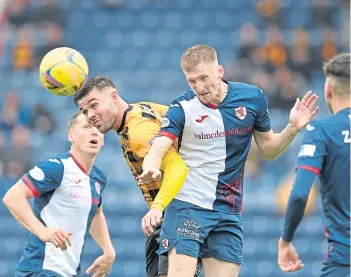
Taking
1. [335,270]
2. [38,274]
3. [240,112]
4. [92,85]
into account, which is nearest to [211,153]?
[240,112]

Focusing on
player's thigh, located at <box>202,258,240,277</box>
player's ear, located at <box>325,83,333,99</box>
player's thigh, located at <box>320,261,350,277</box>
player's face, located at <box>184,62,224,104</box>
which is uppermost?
player's face, located at <box>184,62,224,104</box>

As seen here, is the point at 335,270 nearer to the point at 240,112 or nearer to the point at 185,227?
the point at 185,227

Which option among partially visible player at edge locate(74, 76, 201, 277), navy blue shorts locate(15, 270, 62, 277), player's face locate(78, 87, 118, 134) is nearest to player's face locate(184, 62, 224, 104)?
partially visible player at edge locate(74, 76, 201, 277)

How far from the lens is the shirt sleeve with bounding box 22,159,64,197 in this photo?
7.44m

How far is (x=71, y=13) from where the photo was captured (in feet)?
70.0

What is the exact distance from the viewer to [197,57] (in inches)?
254

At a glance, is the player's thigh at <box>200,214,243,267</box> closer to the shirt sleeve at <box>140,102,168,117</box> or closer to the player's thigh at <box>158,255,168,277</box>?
the player's thigh at <box>158,255,168,277</box>

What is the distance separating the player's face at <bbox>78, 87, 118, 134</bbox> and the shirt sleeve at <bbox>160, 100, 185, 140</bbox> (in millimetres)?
513

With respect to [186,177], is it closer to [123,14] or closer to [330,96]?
[330,96]

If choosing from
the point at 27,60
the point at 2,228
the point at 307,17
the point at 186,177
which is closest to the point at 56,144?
the point at 2,228

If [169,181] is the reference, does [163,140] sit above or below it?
above

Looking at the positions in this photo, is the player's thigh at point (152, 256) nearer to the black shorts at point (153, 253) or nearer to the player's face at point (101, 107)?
the black shorts at point (153, 253)

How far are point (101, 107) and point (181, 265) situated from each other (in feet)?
4.54

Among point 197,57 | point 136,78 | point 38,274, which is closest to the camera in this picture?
point 197,57
